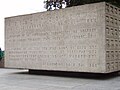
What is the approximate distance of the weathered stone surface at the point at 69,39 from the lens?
11236 millimetres

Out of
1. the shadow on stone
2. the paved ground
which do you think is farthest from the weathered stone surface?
the paved ground

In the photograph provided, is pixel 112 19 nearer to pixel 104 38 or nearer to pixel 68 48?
pixel 104 38

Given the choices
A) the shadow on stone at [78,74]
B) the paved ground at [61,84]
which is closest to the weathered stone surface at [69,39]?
the shadow on stone at [78,74]

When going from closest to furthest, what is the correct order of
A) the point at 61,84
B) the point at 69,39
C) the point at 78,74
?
the point at 61,84 < the point at 69,39 < the point at 78,74

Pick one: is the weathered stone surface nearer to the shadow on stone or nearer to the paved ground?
the shadow on stone

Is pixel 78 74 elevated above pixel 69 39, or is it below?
below

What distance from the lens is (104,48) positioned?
11.0 m

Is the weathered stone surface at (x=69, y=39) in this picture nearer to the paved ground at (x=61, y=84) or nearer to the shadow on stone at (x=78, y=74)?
the shadow on stone at (x=78, y=74)

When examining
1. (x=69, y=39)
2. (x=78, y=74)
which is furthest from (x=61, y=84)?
(x=78, y=74)

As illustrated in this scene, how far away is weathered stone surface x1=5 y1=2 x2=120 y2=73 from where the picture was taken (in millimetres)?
11236

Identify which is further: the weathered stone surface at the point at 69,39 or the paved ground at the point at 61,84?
the weathered stone surface at the point at 69,39

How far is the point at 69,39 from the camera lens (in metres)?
12.2

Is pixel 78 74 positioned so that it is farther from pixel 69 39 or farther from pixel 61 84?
pixel 61 84

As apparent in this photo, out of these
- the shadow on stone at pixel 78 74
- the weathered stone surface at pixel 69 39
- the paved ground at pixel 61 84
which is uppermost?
the weathered stone surface at pixel 69 39
